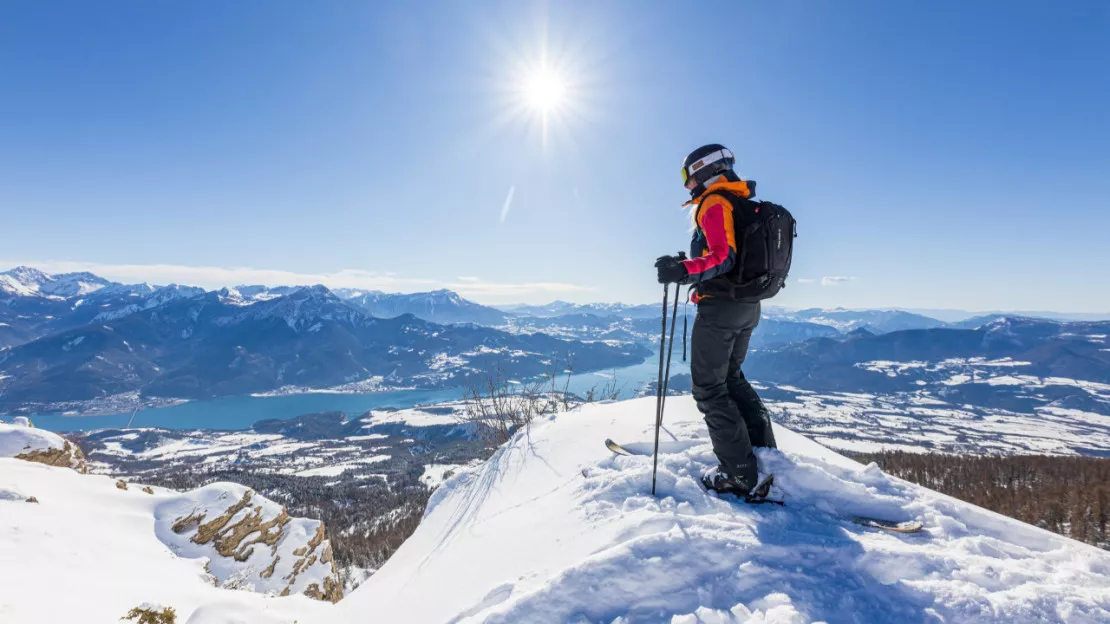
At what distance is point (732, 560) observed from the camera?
3.19 metres

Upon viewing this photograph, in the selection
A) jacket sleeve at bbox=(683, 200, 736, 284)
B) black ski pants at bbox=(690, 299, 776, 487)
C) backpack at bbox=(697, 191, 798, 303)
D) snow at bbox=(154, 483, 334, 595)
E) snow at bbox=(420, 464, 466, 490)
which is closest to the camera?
jacket sleeve at bbox=(683, 200, 736, 284)

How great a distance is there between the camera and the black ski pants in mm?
4523

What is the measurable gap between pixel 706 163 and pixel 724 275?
125 cm

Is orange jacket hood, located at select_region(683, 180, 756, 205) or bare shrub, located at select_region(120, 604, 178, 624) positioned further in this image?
orange jacket hood, located at select_region(683, 180, 756, 205)

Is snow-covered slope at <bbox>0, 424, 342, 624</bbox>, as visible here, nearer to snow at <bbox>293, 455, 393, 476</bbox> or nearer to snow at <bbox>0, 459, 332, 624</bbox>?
snow at <bbox>0, 459, 332, 624</bbox>

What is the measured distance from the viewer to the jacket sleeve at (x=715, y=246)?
4.32 m

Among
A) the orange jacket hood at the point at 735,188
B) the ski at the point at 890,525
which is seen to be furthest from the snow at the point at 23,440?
the ski at the point at 890,525

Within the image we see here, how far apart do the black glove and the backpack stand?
556 millimetres

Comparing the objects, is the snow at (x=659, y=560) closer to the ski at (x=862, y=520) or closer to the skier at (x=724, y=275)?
the ski at (x=862, y=520)

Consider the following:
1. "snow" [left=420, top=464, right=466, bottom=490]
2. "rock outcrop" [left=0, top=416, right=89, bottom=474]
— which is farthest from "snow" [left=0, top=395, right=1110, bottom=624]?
"snow" [left=420, top=464, right=466, bottom=490]

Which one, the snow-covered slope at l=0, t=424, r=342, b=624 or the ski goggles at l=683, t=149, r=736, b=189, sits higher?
the ski goggles at l=683, t=149, r=736, b=189

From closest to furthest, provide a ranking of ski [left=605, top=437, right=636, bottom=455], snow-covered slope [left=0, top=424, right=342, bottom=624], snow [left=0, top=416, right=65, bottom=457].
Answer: snow-covered slope [left=0, top=424, right=342, bottom=624] < ski [left=605, top=437, right=636, bottom=455] < snow [left=0, top=416, right=65, bottom=457]

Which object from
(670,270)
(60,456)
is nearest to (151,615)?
(670,270)

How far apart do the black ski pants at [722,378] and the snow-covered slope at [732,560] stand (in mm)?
423
